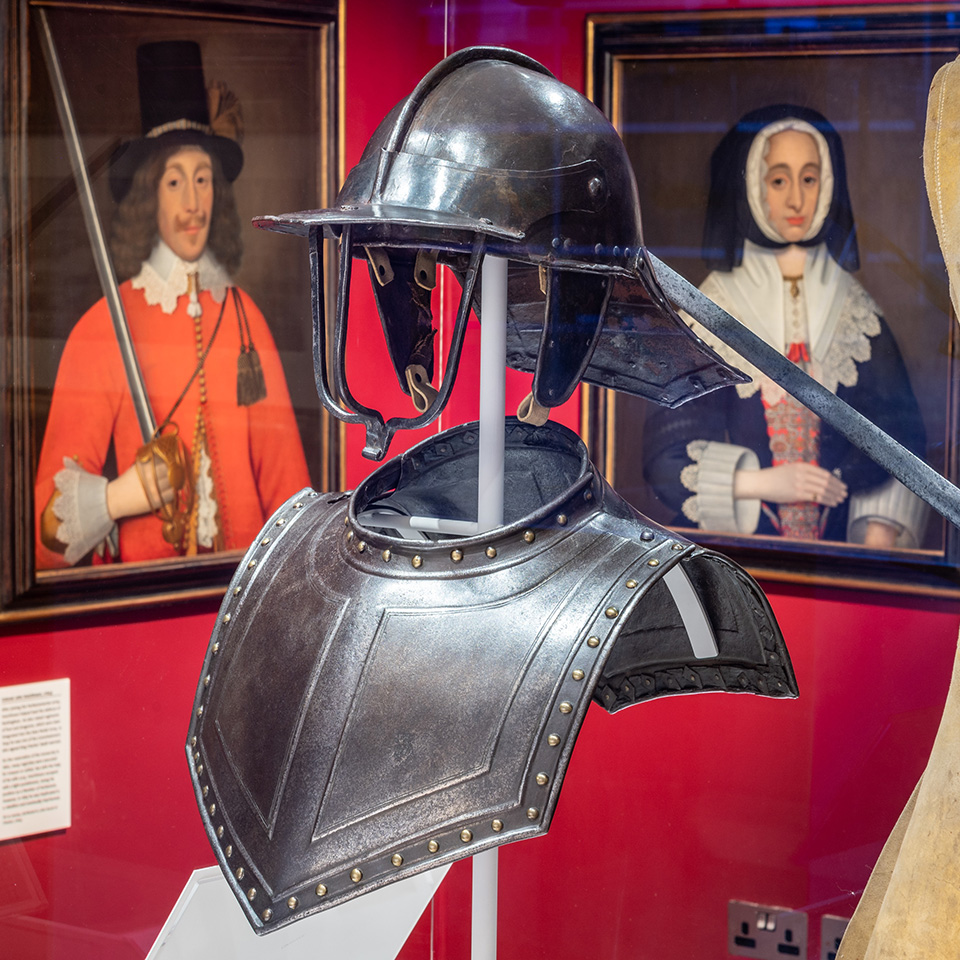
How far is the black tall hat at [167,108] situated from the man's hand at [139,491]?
1.64ft

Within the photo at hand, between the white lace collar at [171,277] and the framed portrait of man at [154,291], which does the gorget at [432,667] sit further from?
the white lace collar at [171,277]

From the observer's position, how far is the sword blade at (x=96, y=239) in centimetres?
182

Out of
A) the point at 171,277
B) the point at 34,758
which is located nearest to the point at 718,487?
the point at 171,277

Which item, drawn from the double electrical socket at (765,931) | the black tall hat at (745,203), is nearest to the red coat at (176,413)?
the black tall hat at (745,203)

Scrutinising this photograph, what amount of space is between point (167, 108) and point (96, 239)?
28 cm

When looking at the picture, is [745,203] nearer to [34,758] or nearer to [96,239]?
[96,239]

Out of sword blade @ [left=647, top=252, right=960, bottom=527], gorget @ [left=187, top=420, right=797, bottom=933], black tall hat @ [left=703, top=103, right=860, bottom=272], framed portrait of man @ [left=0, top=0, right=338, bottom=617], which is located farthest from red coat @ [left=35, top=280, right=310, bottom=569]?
sword blade @ [left=647, top=252, right=960, bottom=527]

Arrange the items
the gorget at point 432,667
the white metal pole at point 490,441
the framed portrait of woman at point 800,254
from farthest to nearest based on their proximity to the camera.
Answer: the framed portrait of woman at point 800,254 < the white metal pole at point 490,441 < the gorget at point 432,667

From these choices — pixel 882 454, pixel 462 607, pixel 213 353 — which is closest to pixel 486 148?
pixel 462 607

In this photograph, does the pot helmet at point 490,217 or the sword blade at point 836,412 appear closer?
the pot helmet at point 490,217

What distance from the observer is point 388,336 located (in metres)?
1.46

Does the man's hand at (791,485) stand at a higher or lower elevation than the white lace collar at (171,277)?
lower

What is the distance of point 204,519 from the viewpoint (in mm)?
2109

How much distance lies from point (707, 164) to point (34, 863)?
1.69 metres
